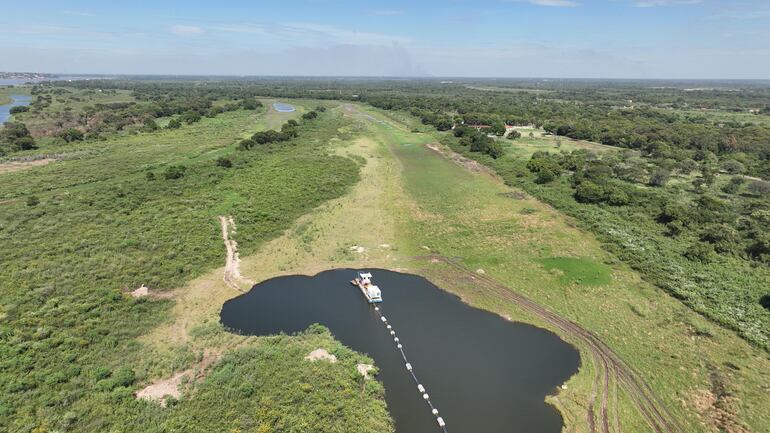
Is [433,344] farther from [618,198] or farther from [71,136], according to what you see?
[71,136]

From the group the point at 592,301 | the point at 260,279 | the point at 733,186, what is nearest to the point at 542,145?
the point at 733,186

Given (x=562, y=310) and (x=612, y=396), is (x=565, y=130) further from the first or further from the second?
(x=612, y=396)

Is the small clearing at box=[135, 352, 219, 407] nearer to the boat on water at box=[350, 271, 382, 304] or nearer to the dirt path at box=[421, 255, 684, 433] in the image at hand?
the boat on water at box=[350, 271, 382, 304]

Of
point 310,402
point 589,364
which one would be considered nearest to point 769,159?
point 589,364

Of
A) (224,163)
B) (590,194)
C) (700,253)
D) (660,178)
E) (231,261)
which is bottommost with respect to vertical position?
(231,261)

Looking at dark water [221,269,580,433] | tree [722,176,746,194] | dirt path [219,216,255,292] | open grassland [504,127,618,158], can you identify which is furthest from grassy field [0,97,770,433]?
tree [722,176,746,194]

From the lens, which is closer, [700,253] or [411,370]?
[411,370]

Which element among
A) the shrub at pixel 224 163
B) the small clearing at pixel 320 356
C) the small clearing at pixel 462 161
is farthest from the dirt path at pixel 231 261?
the small clearing at pixel 462 161
